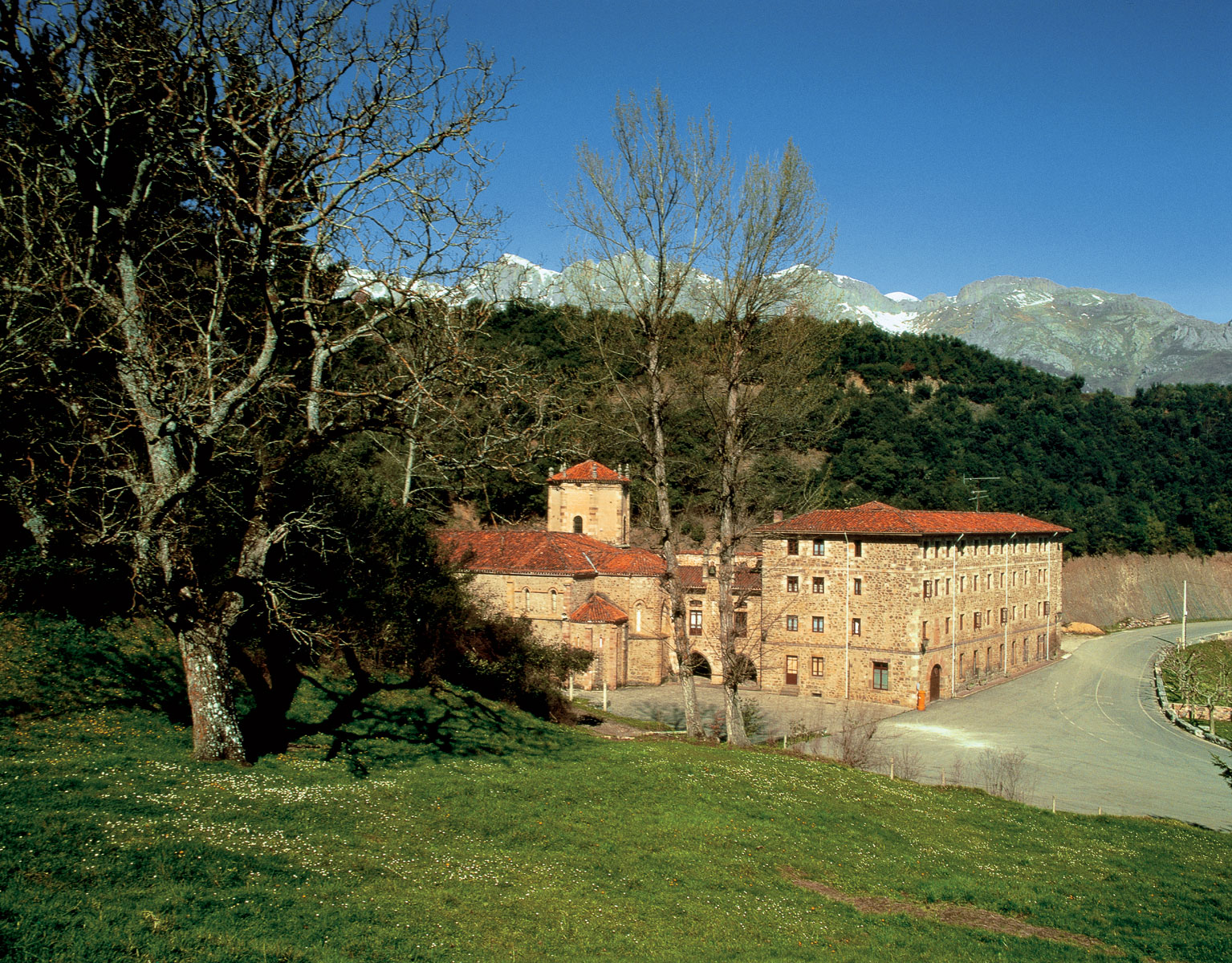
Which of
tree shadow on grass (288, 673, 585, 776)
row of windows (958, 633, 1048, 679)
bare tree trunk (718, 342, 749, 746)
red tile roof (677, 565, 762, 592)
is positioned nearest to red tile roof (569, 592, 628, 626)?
red tile roof (677, 565, 762, 592)

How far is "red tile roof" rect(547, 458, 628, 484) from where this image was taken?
45.7 meters

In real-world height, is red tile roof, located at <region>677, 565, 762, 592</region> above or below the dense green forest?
below

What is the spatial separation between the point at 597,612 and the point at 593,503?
416 inches

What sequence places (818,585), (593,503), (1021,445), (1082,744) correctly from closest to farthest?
(1082,744), (818,585), (593,503), (1021,445)

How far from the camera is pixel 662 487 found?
17.1 metres

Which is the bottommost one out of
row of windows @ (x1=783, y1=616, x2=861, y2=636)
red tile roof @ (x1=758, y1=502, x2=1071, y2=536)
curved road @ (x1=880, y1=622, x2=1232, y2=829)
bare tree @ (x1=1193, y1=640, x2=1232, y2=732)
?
curved road @ (x1=880, y1=622, x2=1232, y2=829)

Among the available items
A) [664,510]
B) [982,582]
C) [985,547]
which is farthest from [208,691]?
Answer: [985,547]

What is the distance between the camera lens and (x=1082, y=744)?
2947 cm

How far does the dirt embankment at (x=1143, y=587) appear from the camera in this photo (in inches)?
3034

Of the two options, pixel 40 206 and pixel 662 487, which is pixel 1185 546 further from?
pixel 40 206

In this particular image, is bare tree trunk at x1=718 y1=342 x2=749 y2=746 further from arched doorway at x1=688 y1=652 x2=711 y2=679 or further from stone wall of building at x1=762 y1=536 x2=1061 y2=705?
arched doorway at x1=688 y1=652 x2=711 y2=679

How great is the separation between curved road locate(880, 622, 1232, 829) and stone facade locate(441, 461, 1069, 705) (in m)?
2.91

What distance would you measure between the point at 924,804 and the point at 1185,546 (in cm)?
8888

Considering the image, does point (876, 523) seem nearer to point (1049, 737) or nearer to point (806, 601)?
point (806, 601)
